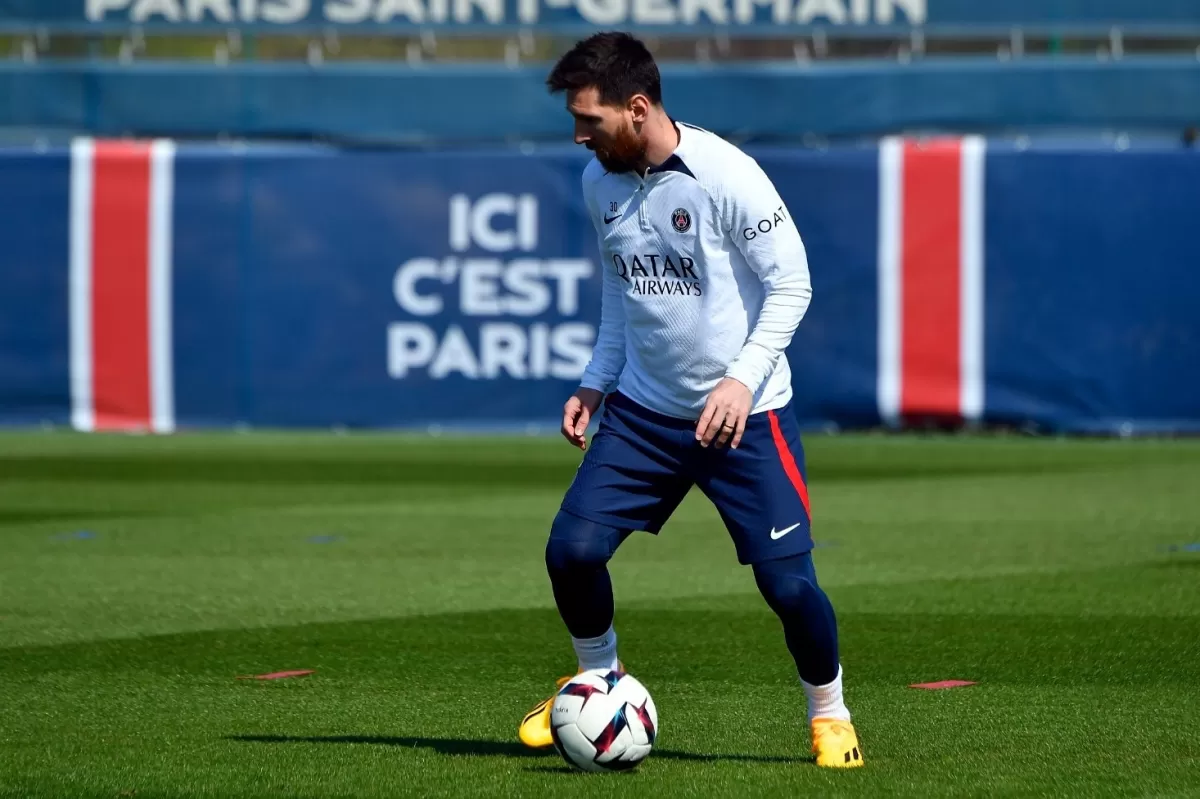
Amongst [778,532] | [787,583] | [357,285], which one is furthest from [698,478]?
[357,285]

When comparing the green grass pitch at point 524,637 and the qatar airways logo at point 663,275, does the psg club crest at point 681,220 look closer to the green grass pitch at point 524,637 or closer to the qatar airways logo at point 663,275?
the qatar airways logo at point 663,275

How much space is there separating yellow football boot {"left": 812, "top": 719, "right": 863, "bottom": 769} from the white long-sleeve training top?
2.72 feet

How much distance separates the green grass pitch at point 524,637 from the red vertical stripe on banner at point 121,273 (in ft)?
10.7

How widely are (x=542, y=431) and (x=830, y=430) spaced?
2.44 m

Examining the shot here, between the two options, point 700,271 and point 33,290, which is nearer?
point 700,271

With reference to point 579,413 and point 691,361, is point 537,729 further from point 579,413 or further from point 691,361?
point 691,361

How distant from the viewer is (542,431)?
1709 centimetres

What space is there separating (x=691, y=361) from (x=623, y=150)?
0.57 meters

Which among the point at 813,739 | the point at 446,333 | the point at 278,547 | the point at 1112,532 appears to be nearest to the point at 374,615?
the point at 278,547

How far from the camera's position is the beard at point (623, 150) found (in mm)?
5047

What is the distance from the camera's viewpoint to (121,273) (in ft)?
55.9

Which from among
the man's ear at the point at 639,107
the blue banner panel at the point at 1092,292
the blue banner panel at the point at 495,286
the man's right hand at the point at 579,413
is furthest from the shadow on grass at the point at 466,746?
the blue banner panel at the point at 1092,292

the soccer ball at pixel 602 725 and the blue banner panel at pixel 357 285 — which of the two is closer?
the soccer ball at pixel 602 725

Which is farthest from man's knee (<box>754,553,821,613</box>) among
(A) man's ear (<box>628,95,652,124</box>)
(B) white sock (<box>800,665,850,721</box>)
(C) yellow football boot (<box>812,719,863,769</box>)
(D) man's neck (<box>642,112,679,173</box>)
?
(A) man's ear (<box>628,95,652,124</box>)
